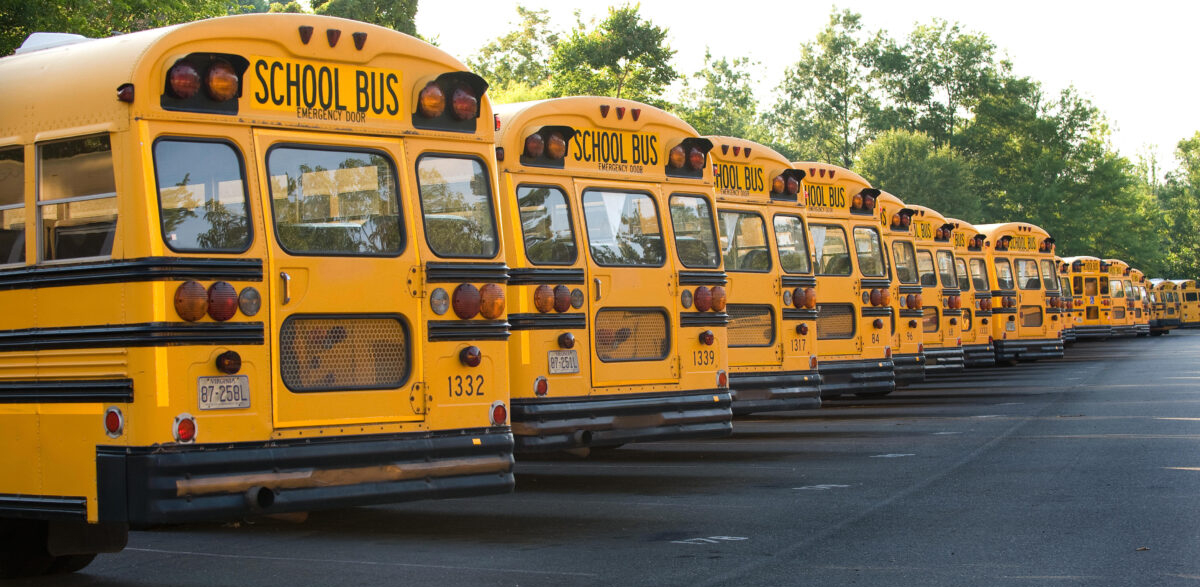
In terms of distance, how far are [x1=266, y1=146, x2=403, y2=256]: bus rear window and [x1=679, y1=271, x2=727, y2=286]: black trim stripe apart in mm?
4075

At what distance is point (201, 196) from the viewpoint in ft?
21.7

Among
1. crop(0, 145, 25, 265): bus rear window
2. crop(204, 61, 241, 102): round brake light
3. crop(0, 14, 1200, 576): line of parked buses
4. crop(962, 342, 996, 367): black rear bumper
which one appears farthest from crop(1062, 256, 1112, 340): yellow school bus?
crop(0, 145, 25, 265): bus rear window

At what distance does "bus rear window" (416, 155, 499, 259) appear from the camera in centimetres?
754

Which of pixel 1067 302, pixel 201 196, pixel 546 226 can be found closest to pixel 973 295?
pixel 1067 302

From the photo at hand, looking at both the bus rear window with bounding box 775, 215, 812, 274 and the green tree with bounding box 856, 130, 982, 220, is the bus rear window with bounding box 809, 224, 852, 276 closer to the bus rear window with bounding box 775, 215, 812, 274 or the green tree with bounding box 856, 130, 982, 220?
the bus rear window with bounding box 775, 215, 812, 274

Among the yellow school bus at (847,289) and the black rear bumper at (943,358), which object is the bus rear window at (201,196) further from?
the black rear bumper at (943,358)

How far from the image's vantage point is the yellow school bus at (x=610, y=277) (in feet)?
33.0

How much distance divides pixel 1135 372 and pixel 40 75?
23614mm

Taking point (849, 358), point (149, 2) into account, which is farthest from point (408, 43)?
point (149, 2)

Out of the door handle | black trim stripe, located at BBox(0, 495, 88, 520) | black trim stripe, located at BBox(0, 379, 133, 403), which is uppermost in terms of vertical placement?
the door handle

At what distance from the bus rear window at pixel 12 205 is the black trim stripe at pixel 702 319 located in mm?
5465

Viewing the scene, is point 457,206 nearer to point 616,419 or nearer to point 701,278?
point 616,419

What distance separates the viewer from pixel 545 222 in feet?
33.8

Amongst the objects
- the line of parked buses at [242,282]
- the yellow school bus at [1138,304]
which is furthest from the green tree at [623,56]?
the line of parked buses at [242,282]
